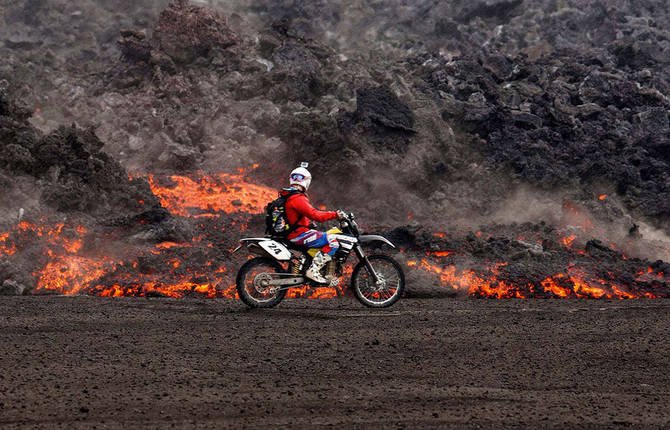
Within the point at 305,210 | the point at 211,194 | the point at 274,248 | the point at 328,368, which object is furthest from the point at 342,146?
the point at 328,368

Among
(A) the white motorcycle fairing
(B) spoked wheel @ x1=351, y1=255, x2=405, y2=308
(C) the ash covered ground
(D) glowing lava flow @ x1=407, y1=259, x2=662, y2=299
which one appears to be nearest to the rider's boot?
(A) the white motorcycle fairing

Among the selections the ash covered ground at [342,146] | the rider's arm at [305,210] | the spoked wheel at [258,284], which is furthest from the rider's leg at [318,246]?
the ash covered ground at [342,146]

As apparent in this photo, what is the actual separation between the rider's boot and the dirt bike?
8cm

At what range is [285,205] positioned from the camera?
376 inches

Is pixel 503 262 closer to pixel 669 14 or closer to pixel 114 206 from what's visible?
pixel 114 206

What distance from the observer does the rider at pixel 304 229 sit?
31.1 ft

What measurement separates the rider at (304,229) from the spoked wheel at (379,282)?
23.7 inches

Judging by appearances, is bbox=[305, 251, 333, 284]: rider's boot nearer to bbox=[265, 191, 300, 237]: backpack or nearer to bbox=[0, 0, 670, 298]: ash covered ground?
bbox=[265, 191, 300, 237]: backpack

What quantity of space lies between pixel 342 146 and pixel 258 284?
10655 millimetres

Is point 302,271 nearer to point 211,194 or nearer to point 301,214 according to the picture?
point 301,214

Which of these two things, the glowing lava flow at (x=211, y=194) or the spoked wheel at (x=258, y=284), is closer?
the spoked wheel at (x=258, y=284)

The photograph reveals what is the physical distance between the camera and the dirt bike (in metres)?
9.52

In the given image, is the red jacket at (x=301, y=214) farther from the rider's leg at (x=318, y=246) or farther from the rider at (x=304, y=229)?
the rider's leg at (x=318, y=246)

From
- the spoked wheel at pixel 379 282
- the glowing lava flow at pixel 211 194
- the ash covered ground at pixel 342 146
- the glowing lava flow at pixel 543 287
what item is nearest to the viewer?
the spoked wheel at pixel 379 282
